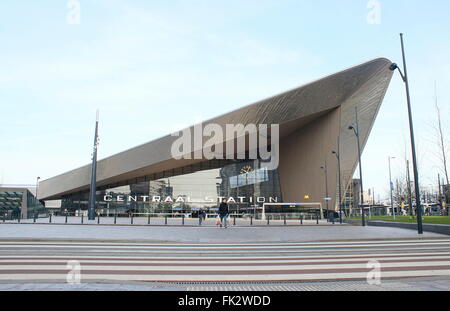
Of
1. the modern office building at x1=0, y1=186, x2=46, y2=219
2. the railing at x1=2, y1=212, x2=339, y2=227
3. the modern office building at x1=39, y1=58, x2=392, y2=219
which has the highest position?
the modern office building at x1=39, y1=58, x2=392, y2=219

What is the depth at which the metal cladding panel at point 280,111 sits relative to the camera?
37.2m

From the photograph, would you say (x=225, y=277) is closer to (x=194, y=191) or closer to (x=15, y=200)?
(x=15, y=200)

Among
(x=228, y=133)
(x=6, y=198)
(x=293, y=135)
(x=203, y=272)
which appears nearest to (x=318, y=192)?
(x=293, y=135)

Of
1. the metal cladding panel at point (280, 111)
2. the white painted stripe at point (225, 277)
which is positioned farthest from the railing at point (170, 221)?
the white painted stripe at point (225, 277)

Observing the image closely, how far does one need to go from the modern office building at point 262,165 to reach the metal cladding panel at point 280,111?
10cm

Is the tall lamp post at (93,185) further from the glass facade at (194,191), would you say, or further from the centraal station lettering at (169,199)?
the centraal station lettering at (169,199)

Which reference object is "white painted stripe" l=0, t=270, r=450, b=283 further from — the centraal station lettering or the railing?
the centraal station lettering

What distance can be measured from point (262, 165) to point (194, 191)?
10.5 metres

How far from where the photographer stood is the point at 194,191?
→ 170 ft

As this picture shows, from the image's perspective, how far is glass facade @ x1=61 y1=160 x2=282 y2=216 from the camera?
51281 millimetres

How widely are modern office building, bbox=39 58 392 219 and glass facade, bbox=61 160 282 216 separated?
0.14 m

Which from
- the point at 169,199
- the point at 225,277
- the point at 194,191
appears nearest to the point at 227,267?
the point at 225,277

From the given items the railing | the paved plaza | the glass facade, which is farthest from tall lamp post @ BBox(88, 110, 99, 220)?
the glass facade

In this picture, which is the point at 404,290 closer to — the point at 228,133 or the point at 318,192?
the point at 228,133
